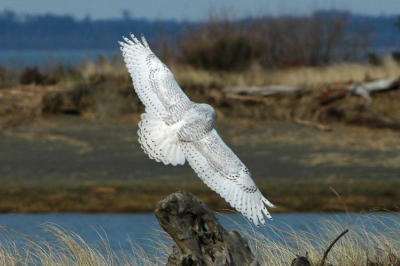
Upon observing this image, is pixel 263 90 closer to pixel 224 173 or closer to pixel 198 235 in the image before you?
pixel 224 173

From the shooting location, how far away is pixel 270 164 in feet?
54.0

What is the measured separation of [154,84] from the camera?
856 cm

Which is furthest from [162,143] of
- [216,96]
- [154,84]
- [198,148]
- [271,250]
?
[216,96]

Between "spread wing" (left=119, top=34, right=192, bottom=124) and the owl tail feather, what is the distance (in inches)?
6.8

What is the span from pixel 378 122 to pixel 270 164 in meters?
4.59

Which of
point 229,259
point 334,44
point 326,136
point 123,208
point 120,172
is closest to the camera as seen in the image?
point 229,259

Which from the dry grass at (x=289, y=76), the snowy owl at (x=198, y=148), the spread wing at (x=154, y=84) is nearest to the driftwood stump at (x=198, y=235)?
the snowy owl at (x=198, y=148)

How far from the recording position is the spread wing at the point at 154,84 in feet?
26.5

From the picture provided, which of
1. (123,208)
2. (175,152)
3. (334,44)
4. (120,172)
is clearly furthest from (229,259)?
(334,44)

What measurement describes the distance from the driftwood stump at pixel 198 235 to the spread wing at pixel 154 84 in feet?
6.79

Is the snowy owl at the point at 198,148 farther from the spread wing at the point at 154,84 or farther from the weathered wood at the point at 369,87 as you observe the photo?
the weathered wood at the point at 369,87

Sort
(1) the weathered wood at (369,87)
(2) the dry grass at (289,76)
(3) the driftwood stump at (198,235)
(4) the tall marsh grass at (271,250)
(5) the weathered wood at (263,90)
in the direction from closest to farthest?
1. (3) the driftwood stump at (198,235)
2. (4) the tall marsh grass at (271,250)
3. (1) the weathered wood at (369,87)
4. (5) the weathered wood at (263,90)
5. (2) the dry grass at (289,76)

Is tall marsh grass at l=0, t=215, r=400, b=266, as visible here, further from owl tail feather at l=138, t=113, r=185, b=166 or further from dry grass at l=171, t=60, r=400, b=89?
dry grass at l=171, t=60, r=400, b=89

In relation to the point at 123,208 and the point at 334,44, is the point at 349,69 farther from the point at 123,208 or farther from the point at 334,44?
the point at 123,208
